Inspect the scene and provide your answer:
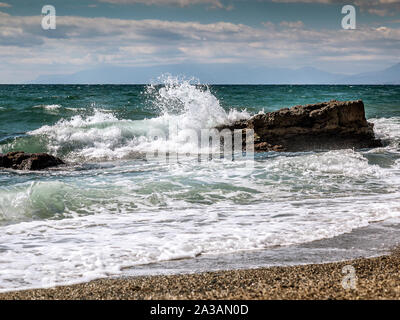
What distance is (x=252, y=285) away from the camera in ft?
11.8

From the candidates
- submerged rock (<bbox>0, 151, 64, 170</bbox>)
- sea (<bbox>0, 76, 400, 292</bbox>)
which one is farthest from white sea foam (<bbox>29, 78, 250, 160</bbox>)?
submerged rock (<bbox>0, 151, 64, 170</bbox>)

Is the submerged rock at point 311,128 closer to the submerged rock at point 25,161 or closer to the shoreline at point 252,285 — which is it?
the submerged rock at point 25,161

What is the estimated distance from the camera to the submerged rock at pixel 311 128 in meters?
11.9

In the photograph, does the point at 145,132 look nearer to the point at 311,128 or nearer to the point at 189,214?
the point at 311,128

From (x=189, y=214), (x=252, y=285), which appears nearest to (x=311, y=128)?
(x=189, y=214)

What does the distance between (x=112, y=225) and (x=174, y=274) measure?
6.78ft

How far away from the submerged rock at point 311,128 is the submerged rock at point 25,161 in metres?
5.34

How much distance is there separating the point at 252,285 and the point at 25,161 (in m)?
7.81

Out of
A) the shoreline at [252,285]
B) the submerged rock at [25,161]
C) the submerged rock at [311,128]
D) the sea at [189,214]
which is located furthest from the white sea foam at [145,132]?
the shoreline at [252,285]

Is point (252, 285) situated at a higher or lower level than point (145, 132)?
lower

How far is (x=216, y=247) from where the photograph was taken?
4914 millimetres

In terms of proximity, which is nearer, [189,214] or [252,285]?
[252,285]

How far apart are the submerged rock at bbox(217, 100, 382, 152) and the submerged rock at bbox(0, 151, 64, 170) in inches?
210
